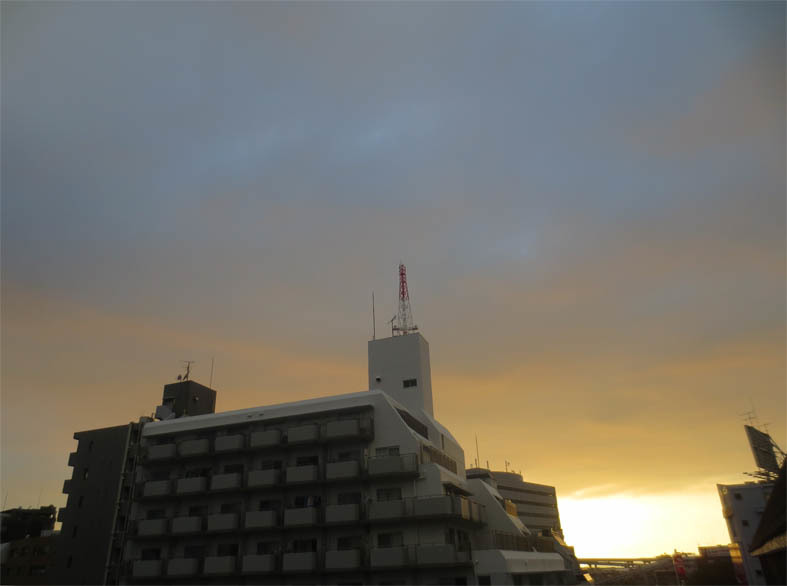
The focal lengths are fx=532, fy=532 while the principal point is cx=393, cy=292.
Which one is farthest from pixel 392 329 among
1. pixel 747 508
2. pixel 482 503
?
pixel 747 508

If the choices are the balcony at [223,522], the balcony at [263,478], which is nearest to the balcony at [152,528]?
the balcony at [223,522]

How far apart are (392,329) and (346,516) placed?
27113 mm

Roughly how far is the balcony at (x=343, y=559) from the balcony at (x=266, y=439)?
457 inches

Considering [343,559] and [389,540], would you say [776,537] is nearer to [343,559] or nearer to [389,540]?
[389,540]

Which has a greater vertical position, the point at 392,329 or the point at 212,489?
the point at 392,329

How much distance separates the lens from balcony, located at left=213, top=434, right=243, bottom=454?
52.3 meters

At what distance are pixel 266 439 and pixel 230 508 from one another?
7.46 metres

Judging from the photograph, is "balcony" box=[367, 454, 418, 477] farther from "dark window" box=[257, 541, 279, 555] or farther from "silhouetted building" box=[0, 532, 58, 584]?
"silhouetted building" box=[0, 532, 58, 584]

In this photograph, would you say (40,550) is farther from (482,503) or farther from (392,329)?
(482,503)

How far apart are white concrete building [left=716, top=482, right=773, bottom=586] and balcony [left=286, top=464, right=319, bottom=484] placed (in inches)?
3283

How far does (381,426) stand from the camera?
49812mm

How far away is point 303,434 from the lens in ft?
165

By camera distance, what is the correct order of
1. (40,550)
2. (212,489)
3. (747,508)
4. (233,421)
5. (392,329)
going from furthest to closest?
(747,508) < (40,550) < (392,329) < (233,421) < (212,489)

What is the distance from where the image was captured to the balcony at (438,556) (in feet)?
139
